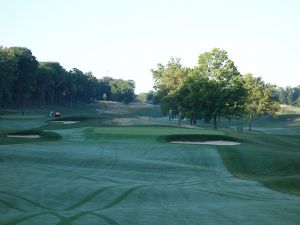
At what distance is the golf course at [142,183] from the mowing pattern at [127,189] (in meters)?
0.04

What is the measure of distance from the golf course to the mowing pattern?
0.04m

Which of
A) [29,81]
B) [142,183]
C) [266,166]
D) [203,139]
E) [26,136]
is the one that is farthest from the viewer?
[29,81]

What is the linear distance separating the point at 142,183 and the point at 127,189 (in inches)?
136

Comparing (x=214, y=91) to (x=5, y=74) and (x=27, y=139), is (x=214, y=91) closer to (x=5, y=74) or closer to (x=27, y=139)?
(x=27, y=139)

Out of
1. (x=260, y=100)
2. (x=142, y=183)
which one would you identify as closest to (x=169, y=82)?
(x=260, y=100)

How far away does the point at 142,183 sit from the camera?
82.5 ft

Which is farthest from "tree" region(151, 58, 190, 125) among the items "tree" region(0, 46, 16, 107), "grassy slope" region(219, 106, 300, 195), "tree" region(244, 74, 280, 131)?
"grassy slope" region(219, 106, 300, 195)

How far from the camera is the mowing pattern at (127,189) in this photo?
50.0 feet

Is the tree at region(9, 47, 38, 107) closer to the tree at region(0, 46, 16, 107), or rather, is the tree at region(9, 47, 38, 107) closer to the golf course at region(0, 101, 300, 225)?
the tree at region(0, 46, 16, 107)

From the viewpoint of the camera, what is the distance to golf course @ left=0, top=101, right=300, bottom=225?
15.5 m

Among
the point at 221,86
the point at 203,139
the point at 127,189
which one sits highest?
the point at 221,86

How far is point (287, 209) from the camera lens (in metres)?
18.2

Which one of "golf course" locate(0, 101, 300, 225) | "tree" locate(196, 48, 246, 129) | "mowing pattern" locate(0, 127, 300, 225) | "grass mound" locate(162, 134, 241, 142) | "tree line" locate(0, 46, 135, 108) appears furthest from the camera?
"tree line" locate(0, 46, 135, 108)

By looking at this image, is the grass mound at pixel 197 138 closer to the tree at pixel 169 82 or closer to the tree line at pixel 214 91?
the tree line at pixel 214 91
